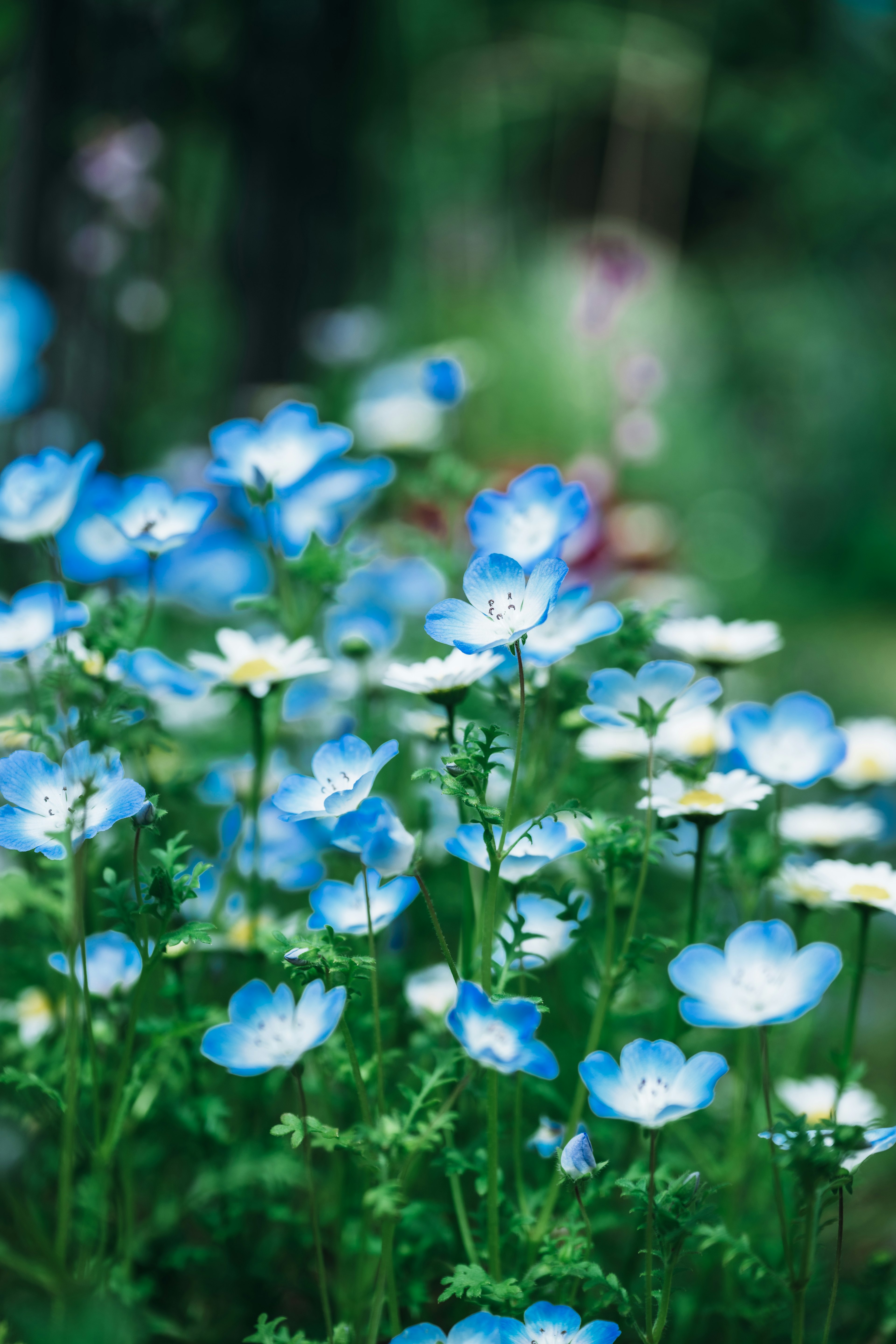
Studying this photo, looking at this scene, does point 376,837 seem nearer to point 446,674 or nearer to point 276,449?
point 446,674

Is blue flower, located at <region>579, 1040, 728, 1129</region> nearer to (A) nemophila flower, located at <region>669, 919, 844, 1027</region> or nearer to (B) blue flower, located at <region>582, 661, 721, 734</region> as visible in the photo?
(A) nemophila flower, located at <region>669, 919, 844, 1027</region>

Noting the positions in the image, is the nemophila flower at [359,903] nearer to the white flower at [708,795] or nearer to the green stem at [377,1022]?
the green stem at [377,1022]

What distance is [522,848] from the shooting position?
82cm

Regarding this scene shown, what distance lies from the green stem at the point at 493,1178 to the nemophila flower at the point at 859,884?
283mm

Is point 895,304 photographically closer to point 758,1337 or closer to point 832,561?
point 832,561

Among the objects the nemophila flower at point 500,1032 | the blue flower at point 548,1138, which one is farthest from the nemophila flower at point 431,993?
the nemophila flower at point 500,1032

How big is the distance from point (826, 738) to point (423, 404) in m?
0.96

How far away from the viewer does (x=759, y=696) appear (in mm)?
2402

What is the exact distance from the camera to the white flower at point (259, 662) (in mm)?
848

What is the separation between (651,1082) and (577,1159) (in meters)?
0.08

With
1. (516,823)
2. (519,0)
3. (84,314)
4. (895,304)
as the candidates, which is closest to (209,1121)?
(516,823)

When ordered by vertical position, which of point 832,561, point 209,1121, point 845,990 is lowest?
point 832,561

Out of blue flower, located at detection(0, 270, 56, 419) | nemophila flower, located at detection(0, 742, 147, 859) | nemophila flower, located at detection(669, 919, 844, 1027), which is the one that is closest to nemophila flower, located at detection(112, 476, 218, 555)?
nemophila flower, located at detection(0, 742, 147, 859)

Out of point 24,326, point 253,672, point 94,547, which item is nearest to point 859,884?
point 253,672
